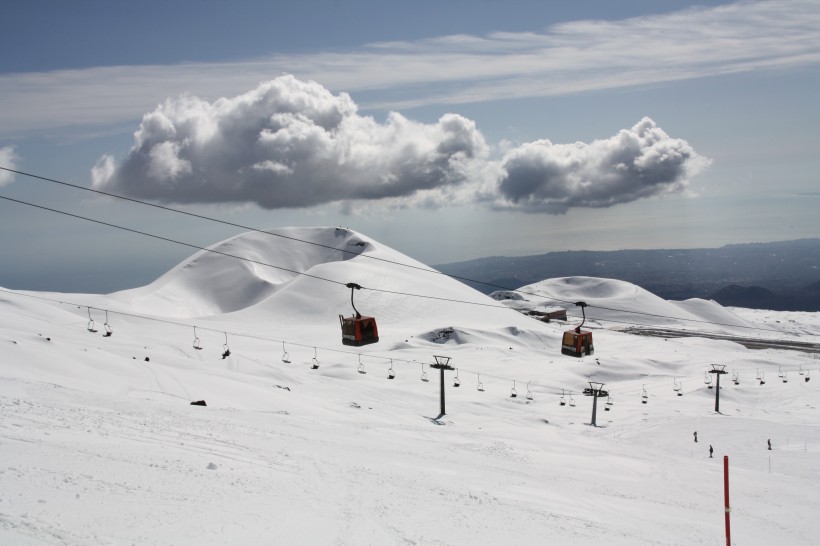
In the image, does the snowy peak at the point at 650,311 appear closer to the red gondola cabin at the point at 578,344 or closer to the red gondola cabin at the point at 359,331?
the red gondola cabin at the point at 578,344

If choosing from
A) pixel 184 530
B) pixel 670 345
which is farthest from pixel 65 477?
pixel 670 345

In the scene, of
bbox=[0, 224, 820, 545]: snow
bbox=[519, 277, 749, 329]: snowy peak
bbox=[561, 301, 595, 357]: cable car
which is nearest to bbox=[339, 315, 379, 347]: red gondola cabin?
bbox=[0, 224, 820, 545]: snow

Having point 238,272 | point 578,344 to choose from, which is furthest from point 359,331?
point 238,272

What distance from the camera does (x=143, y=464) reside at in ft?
37.9

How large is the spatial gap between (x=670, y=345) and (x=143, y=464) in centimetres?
9733

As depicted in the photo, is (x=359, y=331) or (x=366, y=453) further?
(x=359, y=331)

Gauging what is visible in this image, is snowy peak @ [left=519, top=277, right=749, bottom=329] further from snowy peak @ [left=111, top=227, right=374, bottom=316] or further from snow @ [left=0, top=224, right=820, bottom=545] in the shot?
snow @ [left=0, top=224, right=820, bottom=545]

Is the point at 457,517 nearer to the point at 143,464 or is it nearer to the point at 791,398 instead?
the point at 143,464

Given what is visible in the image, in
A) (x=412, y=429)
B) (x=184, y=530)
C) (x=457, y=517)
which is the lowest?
(x=412, y=429)

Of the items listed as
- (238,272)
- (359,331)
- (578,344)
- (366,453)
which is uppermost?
(238,272)

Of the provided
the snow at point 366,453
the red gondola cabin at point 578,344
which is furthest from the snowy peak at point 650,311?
the red gondola cabin at point 578,344

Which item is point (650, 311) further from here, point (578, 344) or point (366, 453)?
point (366, 453)

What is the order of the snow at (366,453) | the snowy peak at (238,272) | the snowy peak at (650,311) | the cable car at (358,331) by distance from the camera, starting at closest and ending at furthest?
the snow at (366,453) < the cable car at (358,331) < the snowy peak at (238,272) < the snowy peak at (650,311)

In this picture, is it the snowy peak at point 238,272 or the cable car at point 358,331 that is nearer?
the cable car at point 358,331
